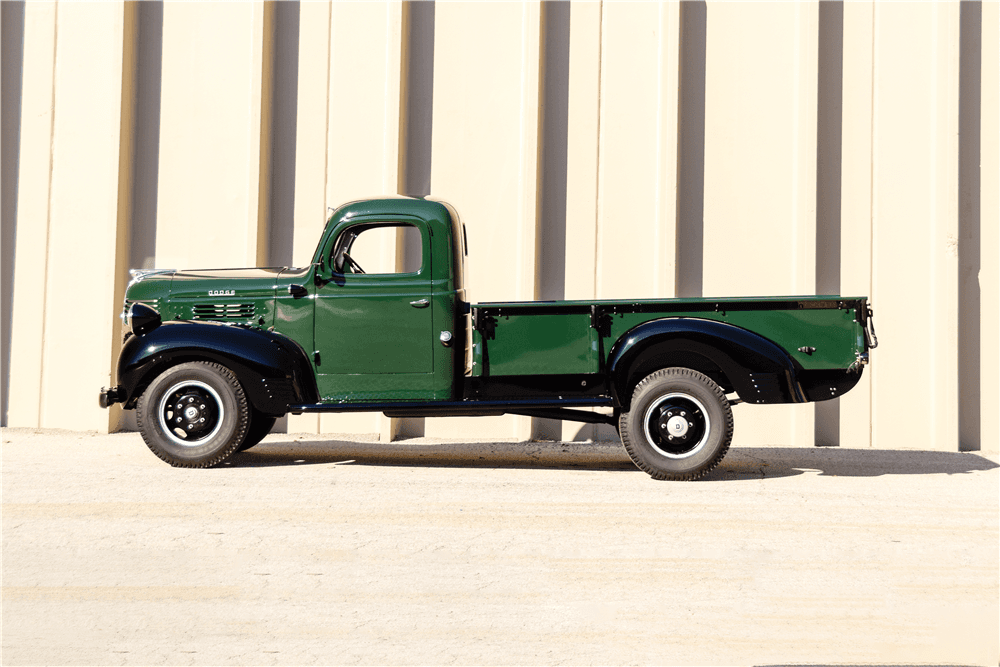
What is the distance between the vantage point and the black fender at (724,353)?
4539 millimetres

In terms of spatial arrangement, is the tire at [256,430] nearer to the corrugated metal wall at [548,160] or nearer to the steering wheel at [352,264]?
the corrugated metal wall at [548,160]

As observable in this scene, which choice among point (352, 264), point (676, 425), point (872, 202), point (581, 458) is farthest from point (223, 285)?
point (872, 202)

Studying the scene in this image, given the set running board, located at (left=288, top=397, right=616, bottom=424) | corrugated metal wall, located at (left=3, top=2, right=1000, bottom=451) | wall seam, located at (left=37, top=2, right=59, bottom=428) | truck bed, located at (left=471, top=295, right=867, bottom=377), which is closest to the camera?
truck bed, located at (left=471, top=295, right=867, bottom=377)

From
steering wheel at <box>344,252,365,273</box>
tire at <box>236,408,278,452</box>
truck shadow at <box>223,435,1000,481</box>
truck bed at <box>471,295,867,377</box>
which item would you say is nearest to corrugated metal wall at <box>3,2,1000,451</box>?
truck shadow at <box>223,435,1000,481</box>

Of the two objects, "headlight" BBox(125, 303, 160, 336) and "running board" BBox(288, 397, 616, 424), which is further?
"headlight" BBox(125, 303, 160, 336)

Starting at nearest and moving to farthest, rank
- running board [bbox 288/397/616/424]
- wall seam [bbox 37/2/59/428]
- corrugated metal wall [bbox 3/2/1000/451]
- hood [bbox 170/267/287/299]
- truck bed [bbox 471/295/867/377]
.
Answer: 1. truck bed [bbox 471/295/867/377]
2. running board [bbox 288/397/616/424]
3. hood [bbox 170/267/287/299]
4. corrugated metal wall [bbox 3/2/1000/451]
5. wall seam [bbox 37/2/59/428]

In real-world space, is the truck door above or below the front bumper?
above

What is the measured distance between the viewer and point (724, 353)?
4.60 meters

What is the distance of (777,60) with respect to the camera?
6.76 meters

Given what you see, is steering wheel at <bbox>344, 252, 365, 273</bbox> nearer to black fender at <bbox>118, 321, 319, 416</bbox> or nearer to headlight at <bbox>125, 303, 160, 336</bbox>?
black fender at <bbox>118, 321, 319, 416</bbox>

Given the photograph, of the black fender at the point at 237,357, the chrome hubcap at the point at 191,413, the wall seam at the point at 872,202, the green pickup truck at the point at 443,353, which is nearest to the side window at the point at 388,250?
the green pickup truck at the point at 443,353

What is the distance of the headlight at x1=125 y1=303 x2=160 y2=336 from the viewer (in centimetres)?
492

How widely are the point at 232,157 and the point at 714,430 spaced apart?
5260 millimetres

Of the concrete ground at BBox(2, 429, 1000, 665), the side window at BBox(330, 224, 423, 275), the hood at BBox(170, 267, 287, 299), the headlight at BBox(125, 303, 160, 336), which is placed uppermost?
the side window at BBox(330, 224, 423, 275)
